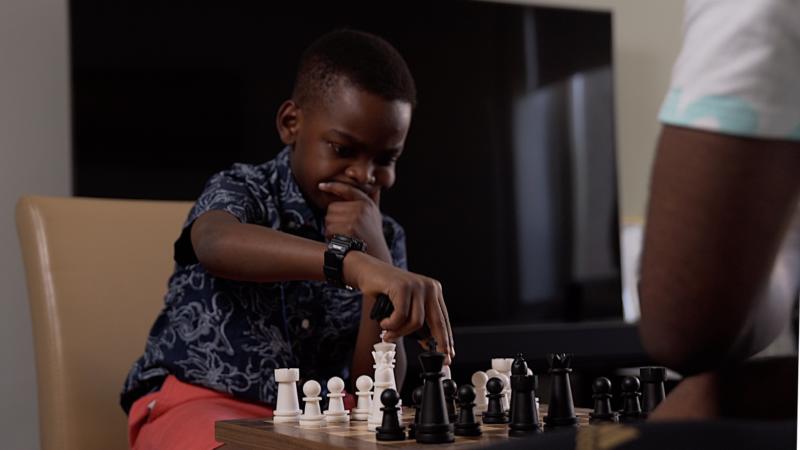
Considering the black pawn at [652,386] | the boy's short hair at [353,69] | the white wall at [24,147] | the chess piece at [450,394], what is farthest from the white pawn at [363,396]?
the white wall at [24,147]

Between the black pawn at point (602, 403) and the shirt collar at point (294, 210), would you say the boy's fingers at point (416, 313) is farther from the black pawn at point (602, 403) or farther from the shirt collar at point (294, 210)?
the shirt collar at point (294, 210)

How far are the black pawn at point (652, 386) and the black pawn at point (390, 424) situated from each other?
0.34 metres

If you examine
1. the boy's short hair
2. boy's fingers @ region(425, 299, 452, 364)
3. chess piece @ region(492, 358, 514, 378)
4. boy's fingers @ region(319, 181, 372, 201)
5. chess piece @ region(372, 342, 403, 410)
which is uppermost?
the boy's short hair

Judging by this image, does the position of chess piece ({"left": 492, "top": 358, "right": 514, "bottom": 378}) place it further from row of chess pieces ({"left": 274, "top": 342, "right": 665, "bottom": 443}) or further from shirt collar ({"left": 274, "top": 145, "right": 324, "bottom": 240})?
shirt collar ({"left": 274, "top": 145, "right": 324, "bottom": 240})

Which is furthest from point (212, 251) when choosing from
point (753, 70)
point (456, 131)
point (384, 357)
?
point (456, 131)

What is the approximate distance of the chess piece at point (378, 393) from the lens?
1.23 m

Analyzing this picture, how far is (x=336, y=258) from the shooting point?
1.27 meters

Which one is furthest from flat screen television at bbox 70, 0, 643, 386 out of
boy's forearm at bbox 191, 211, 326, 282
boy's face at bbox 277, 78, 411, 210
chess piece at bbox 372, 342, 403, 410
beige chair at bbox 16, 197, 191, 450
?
chess piece at bbox 372, 342, 403, 410

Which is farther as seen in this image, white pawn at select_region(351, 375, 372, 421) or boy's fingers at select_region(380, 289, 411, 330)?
white pawn at select_region(351, 375, 372, 421)

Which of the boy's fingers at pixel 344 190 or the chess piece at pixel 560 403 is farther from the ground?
the boy's fingers at pixel 344 190

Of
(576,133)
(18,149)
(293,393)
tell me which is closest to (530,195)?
(576,133)

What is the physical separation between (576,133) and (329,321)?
1.92 meters

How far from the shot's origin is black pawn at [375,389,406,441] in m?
1.07

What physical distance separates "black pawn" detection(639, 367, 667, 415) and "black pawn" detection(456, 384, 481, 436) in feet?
0.81
